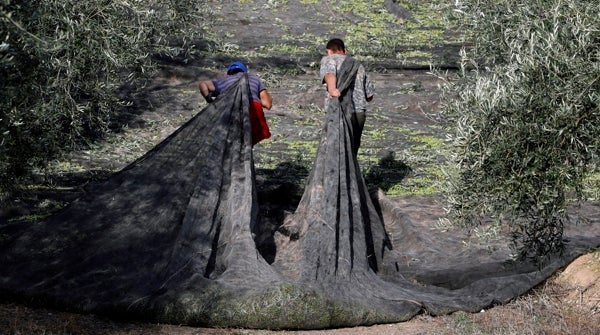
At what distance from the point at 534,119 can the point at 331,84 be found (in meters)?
5.69

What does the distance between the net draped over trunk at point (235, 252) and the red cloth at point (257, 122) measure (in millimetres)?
280

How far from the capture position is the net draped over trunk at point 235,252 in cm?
1050

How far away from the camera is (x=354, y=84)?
49.1ft

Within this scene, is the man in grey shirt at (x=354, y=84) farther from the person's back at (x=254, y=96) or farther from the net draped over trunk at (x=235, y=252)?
the person's back at (x=254, y=96)

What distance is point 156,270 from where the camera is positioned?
36.1 ft

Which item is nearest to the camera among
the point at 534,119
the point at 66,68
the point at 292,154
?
the point at 534,119

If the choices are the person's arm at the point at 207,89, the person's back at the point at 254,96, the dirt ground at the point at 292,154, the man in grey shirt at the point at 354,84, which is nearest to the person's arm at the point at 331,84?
the man in grey shirt at the point at 354,84

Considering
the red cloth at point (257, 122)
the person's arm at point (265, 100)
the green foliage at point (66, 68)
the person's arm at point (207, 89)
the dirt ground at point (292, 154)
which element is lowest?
the dirt ground at point (292, 154)

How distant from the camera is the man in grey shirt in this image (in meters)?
14.7

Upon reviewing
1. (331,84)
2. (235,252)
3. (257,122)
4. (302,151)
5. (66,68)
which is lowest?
(302,151)

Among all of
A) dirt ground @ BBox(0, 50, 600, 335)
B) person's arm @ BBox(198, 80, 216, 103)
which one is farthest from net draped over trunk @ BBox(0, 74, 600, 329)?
person's arm @ BBox(198, 80, 216, 103)

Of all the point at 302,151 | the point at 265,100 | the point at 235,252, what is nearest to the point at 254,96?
the point at 265,100

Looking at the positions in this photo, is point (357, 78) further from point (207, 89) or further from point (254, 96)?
point (207, 89)

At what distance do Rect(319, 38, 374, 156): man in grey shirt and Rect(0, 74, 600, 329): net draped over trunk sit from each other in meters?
0.58
